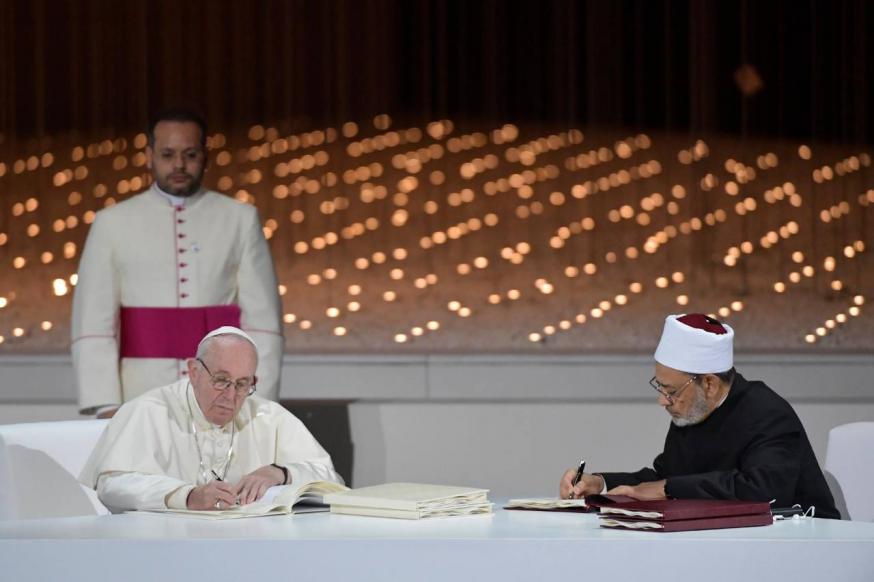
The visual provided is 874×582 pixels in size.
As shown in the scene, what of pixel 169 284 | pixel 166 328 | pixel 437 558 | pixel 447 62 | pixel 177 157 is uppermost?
pixel 447 62

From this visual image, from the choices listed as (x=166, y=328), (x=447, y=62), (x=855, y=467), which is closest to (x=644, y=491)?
(x=855, y=467)

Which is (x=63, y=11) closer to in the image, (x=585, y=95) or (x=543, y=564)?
(x=585, y=95)

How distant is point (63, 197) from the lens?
246 inches

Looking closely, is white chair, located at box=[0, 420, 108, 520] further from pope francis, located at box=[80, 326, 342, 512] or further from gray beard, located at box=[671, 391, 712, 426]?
gray beard, located at box=[671, 391, 712, 426]

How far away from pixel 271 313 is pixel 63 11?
107 inches

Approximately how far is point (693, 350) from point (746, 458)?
0.23 m

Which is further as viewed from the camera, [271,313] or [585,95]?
[585,95]

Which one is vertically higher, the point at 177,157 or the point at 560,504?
the point at 177,157

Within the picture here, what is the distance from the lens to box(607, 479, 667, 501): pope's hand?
2865 millimetres

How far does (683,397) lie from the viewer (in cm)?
311

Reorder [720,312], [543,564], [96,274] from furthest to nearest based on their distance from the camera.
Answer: [720,312], [96,274], [543,564]

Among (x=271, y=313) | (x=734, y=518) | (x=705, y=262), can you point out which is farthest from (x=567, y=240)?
(x=734, y=518)

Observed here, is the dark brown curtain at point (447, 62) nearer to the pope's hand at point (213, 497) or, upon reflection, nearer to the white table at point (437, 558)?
the pope's hand at point (213, 497)

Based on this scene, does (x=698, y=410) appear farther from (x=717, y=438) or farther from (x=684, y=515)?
(x=684, y=515)
